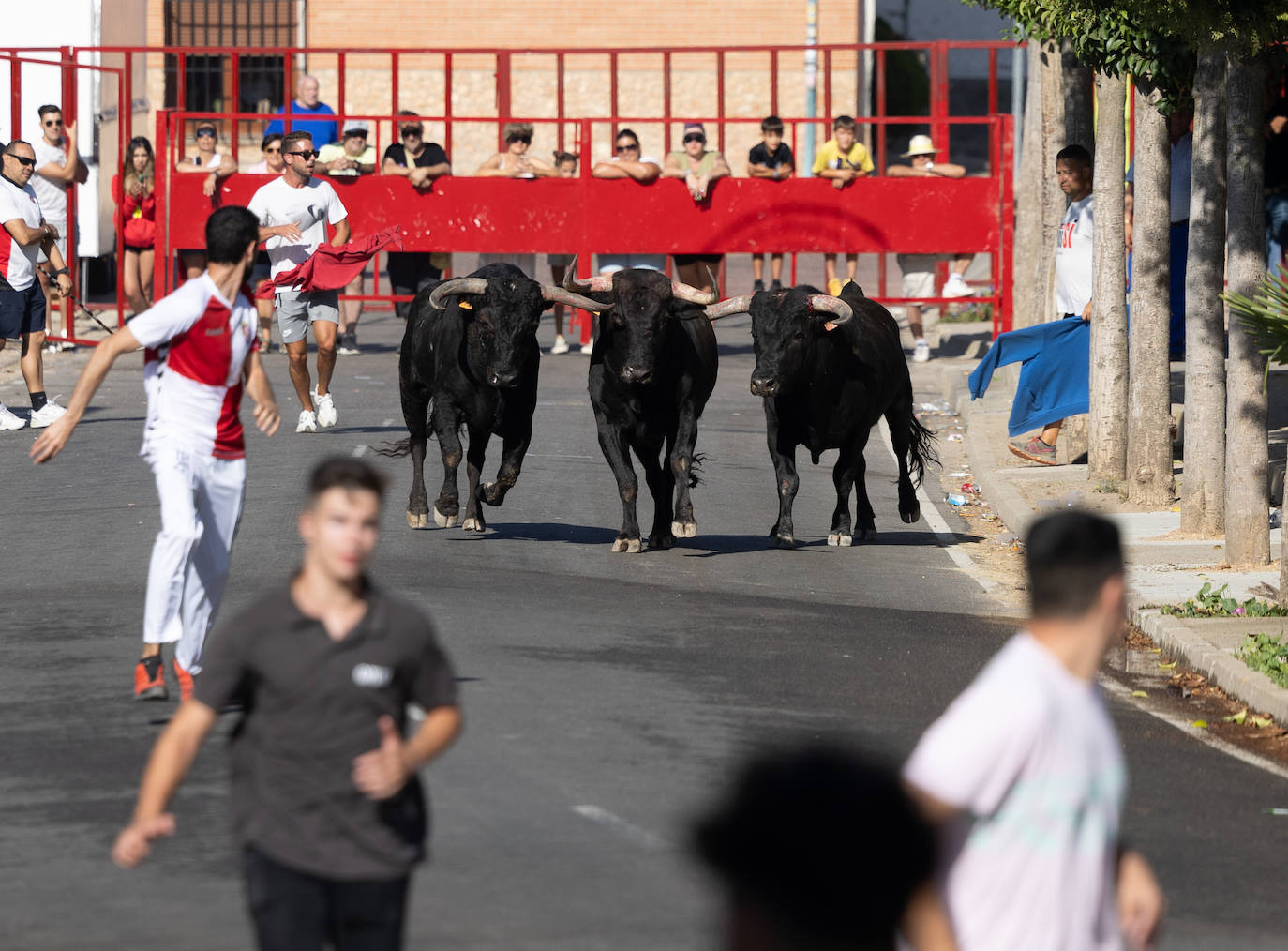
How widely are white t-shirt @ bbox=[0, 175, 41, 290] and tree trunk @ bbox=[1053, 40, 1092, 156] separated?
905 centimetres

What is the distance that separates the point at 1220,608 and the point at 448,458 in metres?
4.97

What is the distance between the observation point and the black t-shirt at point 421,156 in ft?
82.7

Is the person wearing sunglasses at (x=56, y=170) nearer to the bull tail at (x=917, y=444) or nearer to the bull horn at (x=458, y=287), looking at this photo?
the bull horn at (x=458, y=287)

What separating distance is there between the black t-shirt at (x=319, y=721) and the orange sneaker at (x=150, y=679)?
4.12 metres

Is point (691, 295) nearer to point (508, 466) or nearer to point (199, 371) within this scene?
point (508, 466)

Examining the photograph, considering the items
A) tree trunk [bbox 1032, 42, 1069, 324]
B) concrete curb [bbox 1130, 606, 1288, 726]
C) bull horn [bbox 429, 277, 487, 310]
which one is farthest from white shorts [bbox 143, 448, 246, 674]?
tree trunk [bbox 1032, 42, 1069, 324]

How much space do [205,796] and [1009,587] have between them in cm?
659

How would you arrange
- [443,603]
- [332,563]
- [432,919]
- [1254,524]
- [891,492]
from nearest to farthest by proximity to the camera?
[332,563], [432,919], [443,603], [1254,524], [891,492]

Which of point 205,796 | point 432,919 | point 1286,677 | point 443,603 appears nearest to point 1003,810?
point 432,919

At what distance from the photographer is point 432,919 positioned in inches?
251

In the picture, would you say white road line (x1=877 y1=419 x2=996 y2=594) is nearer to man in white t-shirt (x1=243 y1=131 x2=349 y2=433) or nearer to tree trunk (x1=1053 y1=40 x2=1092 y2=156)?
tree trunk (x1=1053 y1=40 x2=1092 y2=156)

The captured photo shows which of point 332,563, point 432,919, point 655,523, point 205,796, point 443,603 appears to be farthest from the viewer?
Answer: point 655,523

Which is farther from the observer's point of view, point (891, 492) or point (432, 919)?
point (891, 492)

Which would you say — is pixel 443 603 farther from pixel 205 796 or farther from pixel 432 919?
pixel 432 919
